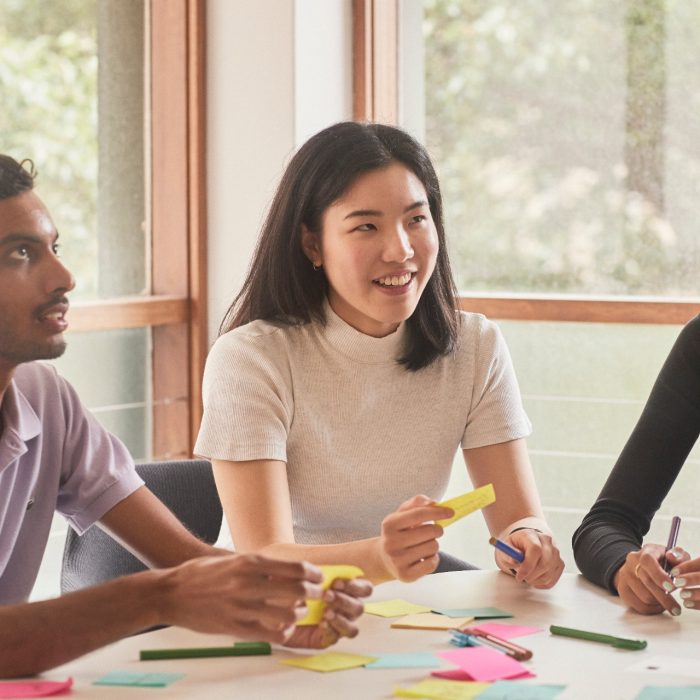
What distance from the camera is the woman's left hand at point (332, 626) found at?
56.3 inches

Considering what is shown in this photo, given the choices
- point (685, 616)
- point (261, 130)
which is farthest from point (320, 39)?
point (685, 616)

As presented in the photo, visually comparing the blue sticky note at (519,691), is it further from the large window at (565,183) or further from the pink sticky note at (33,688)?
the large window at (565,183)

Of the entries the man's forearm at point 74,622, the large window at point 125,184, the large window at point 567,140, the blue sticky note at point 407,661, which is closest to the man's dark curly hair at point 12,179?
the man's forearm at point 74,622

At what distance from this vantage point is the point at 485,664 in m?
1.37

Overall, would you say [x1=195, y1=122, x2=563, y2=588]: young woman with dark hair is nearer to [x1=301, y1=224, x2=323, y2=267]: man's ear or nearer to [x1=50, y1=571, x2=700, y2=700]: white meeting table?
[x1=301, y1=224, x2=323, y2=267]: man's ear

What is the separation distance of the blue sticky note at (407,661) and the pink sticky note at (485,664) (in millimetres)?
21

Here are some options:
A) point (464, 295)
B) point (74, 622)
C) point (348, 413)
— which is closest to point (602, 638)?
point (74, 622)

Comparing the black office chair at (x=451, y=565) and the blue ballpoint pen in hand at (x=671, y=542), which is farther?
the black office chair at (x=451, y=565)

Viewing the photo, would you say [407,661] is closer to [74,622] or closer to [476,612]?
[476,612]

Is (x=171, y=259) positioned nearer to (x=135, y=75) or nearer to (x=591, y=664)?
(x=135, y=75)

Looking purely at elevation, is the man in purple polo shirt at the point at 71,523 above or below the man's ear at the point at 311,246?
below

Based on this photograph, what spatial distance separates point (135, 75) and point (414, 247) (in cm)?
168

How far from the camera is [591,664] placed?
1391 millimetres

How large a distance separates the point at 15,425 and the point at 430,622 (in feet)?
2.17
